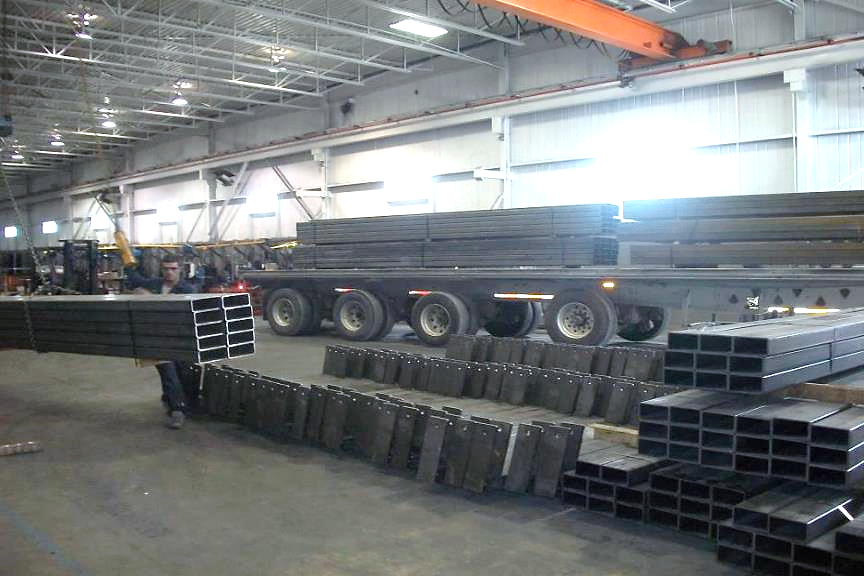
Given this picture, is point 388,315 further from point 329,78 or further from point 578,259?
point 329,78

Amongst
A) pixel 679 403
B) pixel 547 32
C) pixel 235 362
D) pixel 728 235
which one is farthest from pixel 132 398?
pixel 547 32

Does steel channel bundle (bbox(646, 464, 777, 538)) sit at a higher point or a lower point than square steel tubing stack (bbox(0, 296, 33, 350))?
lower

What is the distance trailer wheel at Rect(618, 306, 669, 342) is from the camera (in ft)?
43.3

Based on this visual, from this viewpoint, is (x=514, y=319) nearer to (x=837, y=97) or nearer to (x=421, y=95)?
(x=837, y=97)

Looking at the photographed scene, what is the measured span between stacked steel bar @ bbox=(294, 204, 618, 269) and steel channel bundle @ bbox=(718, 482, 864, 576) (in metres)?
8.68

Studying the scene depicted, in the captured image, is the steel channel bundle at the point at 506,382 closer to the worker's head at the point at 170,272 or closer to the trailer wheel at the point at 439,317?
the worker's head at the point at 170,272

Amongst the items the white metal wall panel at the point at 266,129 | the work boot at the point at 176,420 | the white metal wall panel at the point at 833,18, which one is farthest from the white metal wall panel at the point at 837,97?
the white metal wall panel at the point at 266,129

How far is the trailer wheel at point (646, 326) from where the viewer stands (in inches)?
520

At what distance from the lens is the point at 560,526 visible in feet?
16.3

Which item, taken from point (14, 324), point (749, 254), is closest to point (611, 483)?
point (14, 324)

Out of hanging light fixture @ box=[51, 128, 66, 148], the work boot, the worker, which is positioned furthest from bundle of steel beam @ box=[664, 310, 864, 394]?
hanging light fixture @ box=[51, 128, 66, 148]

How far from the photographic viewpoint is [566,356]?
9.55 m

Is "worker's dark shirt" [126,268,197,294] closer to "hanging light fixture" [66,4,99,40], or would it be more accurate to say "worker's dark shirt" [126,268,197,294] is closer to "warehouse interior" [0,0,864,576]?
"warehouse interior" [0,0,864,576]

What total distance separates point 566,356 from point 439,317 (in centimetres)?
520
